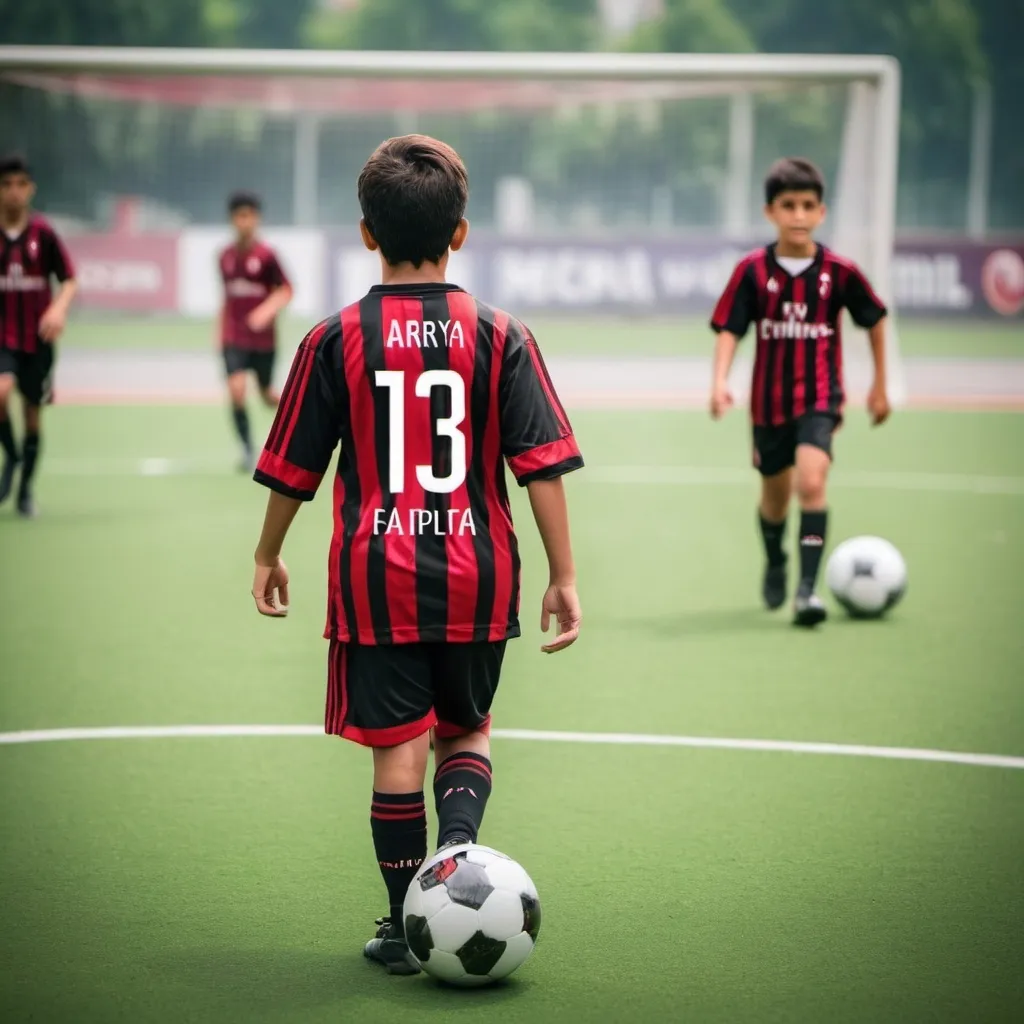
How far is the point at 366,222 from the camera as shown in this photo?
3545 millimetres

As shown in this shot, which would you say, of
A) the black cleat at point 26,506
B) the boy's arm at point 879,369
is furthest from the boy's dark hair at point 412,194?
the black cleat at point 26,506

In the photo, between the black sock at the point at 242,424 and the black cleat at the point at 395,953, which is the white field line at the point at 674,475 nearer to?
the black sock at the point at 242,424

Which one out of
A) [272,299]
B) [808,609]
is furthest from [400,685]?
[272,299]

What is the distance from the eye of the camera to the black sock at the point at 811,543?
7.52 meters

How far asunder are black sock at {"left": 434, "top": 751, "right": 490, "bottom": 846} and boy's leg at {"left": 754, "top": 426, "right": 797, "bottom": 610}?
4123mm

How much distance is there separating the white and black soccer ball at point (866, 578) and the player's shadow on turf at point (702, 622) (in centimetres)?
31

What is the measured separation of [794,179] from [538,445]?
13.5ft

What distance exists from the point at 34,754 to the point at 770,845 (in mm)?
2330

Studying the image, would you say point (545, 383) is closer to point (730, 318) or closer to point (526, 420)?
point (526, 420)

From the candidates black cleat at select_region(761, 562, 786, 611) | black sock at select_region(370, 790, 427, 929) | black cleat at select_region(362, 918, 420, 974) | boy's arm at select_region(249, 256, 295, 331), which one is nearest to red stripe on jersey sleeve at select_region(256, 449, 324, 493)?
black sock at select_region(370, 790, 427, 929)

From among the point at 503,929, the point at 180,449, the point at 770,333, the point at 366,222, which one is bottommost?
the point at 180,449

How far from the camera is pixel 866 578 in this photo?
772cm

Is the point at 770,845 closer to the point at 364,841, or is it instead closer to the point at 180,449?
the point at 364,841

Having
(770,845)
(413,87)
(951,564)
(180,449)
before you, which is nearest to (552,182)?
(413,87)
